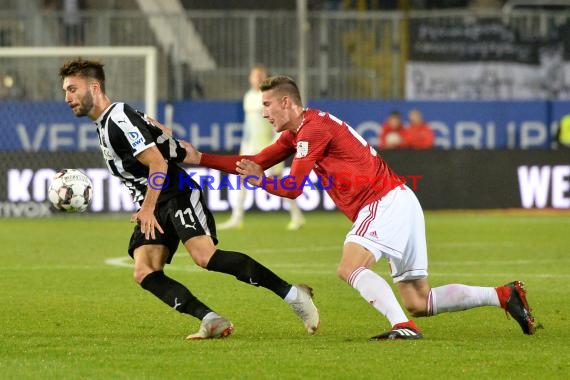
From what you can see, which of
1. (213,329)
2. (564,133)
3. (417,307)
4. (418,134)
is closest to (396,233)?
(417,307)

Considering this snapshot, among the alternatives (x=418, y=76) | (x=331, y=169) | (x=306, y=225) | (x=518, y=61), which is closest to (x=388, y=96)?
(x=418, y=76)

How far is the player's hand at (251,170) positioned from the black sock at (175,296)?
814mm

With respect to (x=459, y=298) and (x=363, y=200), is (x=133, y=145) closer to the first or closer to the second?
(x=363, y=200)

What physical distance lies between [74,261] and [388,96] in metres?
10.9

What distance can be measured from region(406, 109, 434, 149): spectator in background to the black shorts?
14.5 m

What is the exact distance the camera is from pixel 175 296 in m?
8.31

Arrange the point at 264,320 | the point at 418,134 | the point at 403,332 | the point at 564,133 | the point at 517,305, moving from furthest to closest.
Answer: the point at 564,133
the point at 418,134
the point at 264,320
the point at 517,305
the point at 403,332

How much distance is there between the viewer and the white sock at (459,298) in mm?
8555

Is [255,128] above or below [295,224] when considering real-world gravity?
above

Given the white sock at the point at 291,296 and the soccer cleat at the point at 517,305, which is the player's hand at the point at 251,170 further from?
the soccer cleat at the point at 517,305

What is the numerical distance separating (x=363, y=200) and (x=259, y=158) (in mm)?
834

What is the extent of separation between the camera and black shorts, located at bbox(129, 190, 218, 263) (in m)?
8.38

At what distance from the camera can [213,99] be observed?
2333 centimetres

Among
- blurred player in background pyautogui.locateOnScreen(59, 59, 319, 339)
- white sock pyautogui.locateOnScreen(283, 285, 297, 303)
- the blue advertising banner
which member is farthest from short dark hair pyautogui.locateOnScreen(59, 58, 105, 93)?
the blue advertising banner
